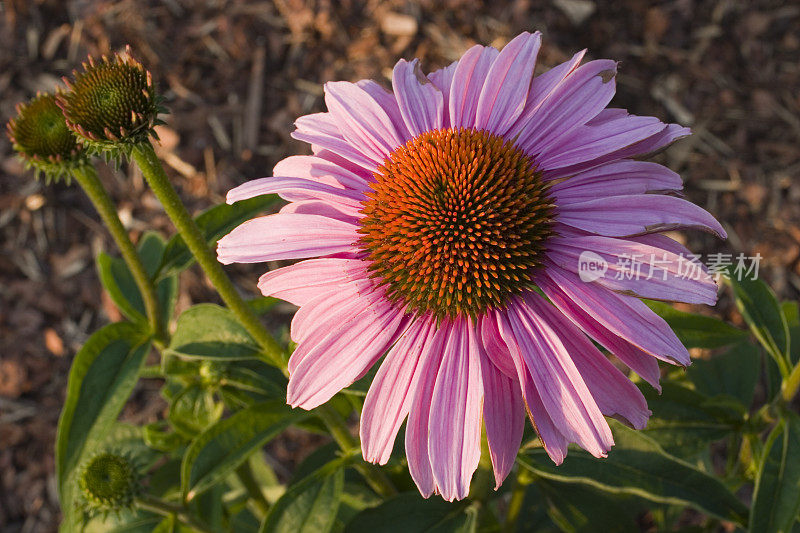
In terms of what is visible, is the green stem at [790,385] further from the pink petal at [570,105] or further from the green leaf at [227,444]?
the green leaf at [227,444]

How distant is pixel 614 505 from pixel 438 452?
102cm

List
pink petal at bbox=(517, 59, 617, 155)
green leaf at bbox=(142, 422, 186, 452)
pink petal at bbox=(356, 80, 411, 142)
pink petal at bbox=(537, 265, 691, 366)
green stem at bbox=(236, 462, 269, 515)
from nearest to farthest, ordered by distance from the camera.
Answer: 1. pink petal at bbox=(537, 265, 691, 366)
2. pink petal at bbox=(517, 59, 617, 155)
3. pink petal at bbox=(356, 80, 411, 142)
4. green leaf at bbox=(142, 422, 186, 452)
5. green stem at bbox=(236, 462, 269, 515)

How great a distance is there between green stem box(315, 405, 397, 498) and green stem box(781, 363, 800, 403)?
38.5 inches

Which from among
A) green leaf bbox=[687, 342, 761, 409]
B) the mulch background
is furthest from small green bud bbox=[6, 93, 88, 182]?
the mulch background

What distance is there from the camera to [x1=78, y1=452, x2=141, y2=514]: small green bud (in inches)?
63.0

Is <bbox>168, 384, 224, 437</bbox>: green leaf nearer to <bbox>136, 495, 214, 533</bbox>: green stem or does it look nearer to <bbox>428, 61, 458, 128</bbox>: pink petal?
<bbox>136, 495, 214, 533</bbox>: green stem

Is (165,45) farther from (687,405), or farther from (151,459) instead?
(687,405)

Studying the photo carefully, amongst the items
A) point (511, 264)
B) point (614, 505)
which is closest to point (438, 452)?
point (511, 264)

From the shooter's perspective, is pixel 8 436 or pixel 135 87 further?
pixel 8 436

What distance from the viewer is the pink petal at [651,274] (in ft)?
3.92

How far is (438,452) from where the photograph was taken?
1.22m

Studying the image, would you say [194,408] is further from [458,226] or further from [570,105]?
[570,105]

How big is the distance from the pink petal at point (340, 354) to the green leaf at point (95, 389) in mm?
520

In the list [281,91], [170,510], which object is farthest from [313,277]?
[281,91]
